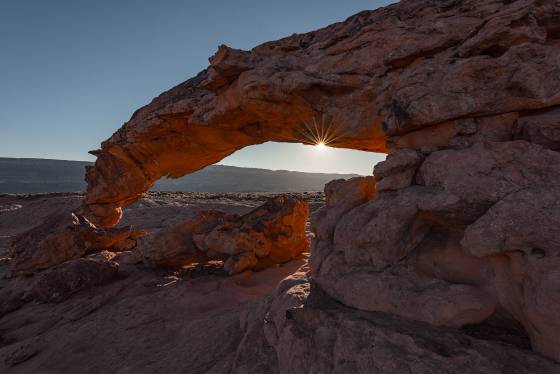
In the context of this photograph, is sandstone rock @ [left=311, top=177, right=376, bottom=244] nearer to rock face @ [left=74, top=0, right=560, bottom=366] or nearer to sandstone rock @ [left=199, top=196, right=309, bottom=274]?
rock face @ [left=74, top=0, right=560, bottom=366]

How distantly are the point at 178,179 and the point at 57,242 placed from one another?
107131mm

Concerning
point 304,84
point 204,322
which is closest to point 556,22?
point 304,84

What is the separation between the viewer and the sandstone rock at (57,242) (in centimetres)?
1075

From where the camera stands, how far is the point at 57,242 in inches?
440

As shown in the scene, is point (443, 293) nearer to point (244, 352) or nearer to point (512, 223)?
point (512, 223)

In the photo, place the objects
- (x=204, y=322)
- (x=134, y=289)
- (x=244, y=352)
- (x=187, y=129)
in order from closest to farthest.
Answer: (x=244, y=352) < (x=204, y=322) < (x=134, y=289) < (x=187, y=129)

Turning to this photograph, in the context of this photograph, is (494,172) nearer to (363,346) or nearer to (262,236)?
(363,346)

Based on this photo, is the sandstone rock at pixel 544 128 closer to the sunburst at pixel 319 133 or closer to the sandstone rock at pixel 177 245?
the sunburst at pixel 319 133

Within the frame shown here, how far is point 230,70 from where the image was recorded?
7.63 metres

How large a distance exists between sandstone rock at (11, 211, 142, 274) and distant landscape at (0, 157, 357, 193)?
93.3 m

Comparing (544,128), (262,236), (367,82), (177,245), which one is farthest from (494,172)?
(177,245)

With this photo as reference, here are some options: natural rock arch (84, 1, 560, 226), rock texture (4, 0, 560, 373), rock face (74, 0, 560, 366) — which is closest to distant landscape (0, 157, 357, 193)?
natural rock arch (84, 1, 560, 226)

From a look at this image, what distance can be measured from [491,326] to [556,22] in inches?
172

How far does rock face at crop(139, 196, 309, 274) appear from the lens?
32.2 ft
